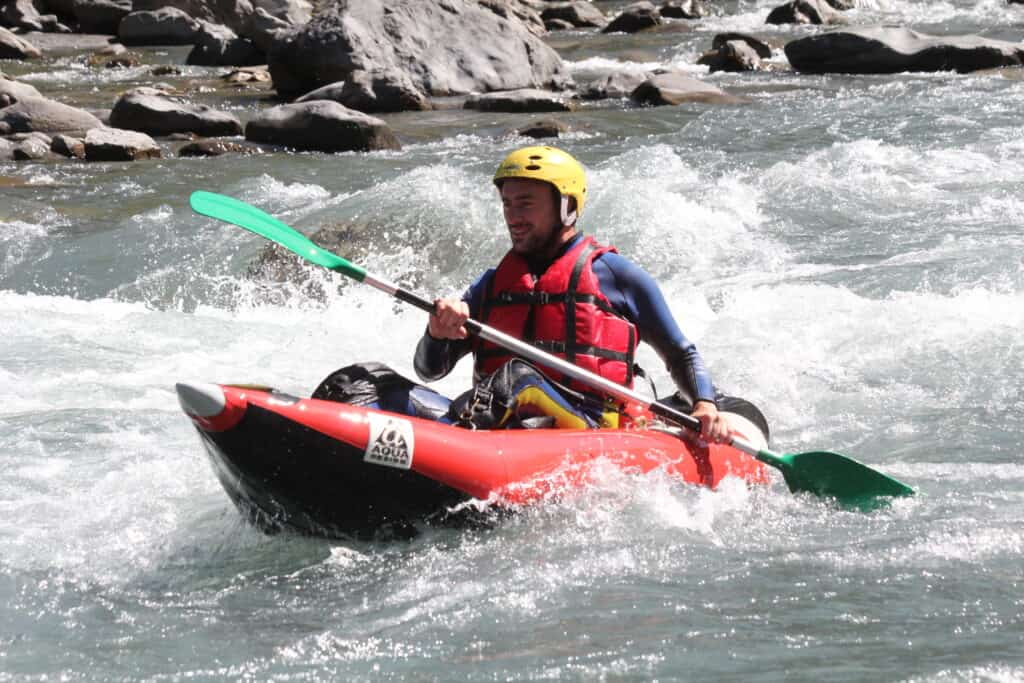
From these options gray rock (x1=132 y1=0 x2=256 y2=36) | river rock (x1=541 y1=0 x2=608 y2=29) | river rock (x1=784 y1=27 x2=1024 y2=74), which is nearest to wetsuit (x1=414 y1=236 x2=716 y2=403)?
river rock (x1=784 y1=27 x2=1024 y2=74)

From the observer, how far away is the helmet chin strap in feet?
14.4

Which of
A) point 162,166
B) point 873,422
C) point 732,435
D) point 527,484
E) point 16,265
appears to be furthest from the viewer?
point 162,166

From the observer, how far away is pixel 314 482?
3777mm

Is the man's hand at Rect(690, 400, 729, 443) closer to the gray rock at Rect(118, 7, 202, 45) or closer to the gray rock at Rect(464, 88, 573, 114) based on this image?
the gray rock at Rect(464, 88, 573, 114)

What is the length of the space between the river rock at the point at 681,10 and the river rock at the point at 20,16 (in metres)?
10.9

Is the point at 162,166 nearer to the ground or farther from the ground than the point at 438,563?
nearer to the ground

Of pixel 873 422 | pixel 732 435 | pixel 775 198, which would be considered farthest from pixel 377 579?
pixel 775 198

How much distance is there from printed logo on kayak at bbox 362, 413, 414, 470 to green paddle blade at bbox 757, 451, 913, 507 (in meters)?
1.26

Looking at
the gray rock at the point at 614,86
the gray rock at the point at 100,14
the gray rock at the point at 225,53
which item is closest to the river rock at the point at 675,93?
the gray rock at the point at 614,86

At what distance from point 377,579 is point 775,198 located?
6490 mm

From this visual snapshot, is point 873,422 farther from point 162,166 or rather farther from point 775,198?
point 162,166

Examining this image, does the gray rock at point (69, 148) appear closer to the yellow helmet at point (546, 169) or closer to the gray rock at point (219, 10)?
the yellow helmet at point (546, 169)

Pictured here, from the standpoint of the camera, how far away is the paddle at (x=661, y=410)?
13.8 ft

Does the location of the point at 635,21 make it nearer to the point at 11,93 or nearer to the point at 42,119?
the point at 11,93
